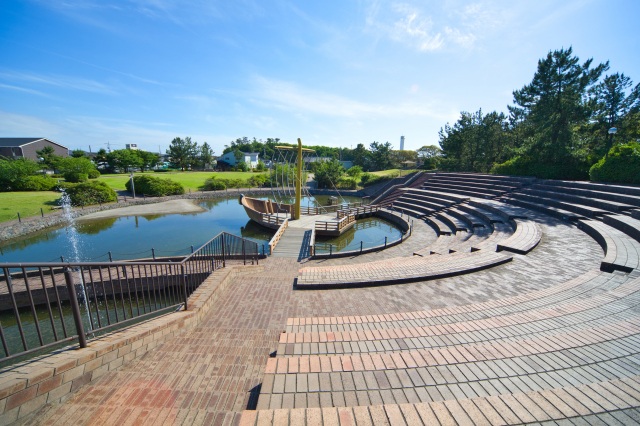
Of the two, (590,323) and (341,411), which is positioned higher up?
(341,411)

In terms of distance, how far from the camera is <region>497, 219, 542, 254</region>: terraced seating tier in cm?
929

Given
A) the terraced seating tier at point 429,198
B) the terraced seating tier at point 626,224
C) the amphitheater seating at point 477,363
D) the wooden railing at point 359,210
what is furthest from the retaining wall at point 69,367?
the terraced seating tier at point 429,198

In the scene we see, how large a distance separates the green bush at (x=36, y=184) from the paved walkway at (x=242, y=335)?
124ft

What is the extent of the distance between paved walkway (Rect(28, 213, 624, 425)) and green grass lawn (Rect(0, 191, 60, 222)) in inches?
1004

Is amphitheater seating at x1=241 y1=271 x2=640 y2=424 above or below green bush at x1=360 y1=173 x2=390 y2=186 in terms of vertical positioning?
above

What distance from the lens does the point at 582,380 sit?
2.79 m

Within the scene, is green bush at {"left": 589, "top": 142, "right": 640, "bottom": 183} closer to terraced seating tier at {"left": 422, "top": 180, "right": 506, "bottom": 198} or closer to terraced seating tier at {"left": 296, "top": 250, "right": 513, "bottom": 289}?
terraced seating tier at {"left": 422, "top": 180, "right": 506, "bottom": 198}

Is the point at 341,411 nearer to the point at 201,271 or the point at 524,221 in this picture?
the point at 201,271

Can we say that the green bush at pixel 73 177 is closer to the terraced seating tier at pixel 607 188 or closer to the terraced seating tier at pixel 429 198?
the terraced seating tier at pixel 429 198

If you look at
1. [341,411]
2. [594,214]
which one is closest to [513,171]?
[594,214]

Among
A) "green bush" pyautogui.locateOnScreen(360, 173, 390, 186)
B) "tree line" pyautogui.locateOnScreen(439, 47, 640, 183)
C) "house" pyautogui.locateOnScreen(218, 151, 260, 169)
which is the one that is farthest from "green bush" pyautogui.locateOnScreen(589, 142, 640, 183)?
"house" pyautogui.locateOnScreen(218, 151, 260, 169)

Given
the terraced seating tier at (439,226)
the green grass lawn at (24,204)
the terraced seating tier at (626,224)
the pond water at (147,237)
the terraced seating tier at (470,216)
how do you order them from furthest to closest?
the green grass lawn at (24,204) < the terraced seating tier at (439,226) < the terraced seating tier at (470,216) < the pond water at (147,237) < the terraced seating tier at (626,224)

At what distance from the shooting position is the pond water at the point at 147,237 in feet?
49.5

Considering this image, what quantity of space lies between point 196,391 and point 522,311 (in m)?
5.79
